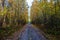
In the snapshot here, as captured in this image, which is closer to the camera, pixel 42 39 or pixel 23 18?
pixel 42 39

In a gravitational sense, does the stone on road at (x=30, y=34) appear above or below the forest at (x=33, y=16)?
below

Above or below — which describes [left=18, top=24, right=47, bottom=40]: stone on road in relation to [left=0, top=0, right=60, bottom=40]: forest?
below

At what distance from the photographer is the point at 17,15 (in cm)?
342

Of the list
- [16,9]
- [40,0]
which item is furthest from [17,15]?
[40,0]

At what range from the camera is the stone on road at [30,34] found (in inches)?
130

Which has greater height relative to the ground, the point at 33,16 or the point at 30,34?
the point at 33,16

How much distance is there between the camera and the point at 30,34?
3.41 meters

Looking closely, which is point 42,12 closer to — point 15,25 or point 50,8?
point 50,8

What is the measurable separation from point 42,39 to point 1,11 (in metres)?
0.97

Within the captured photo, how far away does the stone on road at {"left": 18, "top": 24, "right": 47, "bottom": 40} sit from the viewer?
3.30m

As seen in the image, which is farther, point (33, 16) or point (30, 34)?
point (33, 16)

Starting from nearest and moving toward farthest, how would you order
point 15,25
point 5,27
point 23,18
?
point 5,27 → point 15,25 → point 23,18

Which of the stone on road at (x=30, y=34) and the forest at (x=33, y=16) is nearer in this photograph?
the forest at (x=33, y=16)

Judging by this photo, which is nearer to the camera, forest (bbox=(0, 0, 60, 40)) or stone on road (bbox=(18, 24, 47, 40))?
forest (bbox=(0, 0, 60, 40))
